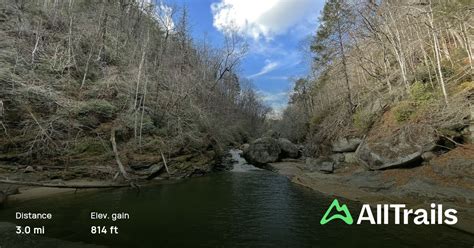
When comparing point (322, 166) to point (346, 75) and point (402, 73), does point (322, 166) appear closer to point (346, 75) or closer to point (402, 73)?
point (346, 75)

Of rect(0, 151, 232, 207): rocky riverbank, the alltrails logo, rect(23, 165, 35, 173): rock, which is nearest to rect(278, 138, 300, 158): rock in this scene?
rect(0, 151, 232, 207): rocky riverbank

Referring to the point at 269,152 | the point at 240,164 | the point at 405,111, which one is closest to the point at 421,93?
the point at 405,111

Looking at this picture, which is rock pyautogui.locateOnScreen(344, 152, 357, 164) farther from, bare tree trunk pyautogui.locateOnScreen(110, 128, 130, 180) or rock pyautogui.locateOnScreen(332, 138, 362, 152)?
bare tree trunk pyautogui.locateOnScreen(110, 128, 130, 180)

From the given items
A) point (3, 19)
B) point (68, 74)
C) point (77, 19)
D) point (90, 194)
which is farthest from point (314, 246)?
point (77, 19)

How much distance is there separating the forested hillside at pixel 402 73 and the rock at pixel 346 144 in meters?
0.52

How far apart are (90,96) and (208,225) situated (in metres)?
15.7

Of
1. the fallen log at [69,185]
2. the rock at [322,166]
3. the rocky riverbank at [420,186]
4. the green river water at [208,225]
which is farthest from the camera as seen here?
the rock at [322,166]

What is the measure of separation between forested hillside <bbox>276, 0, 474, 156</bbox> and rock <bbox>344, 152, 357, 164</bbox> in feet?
4.78

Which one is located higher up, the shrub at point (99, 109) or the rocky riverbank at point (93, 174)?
the shrub at point (99, 109)

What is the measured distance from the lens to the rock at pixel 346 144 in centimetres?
2039

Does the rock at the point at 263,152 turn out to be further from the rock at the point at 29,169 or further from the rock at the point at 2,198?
the rock at the point at 2,198

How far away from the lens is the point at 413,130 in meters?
15.3

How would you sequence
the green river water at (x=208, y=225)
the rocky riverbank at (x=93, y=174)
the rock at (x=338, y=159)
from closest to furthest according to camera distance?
1. the green river water at (x=208, y=225)
2. the rocky riverbank at (x=93, y=174)
3. the rock at (x=338, y=159)

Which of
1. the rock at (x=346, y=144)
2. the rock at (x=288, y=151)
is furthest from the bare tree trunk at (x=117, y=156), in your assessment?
the rock at (x=288, y=151)
